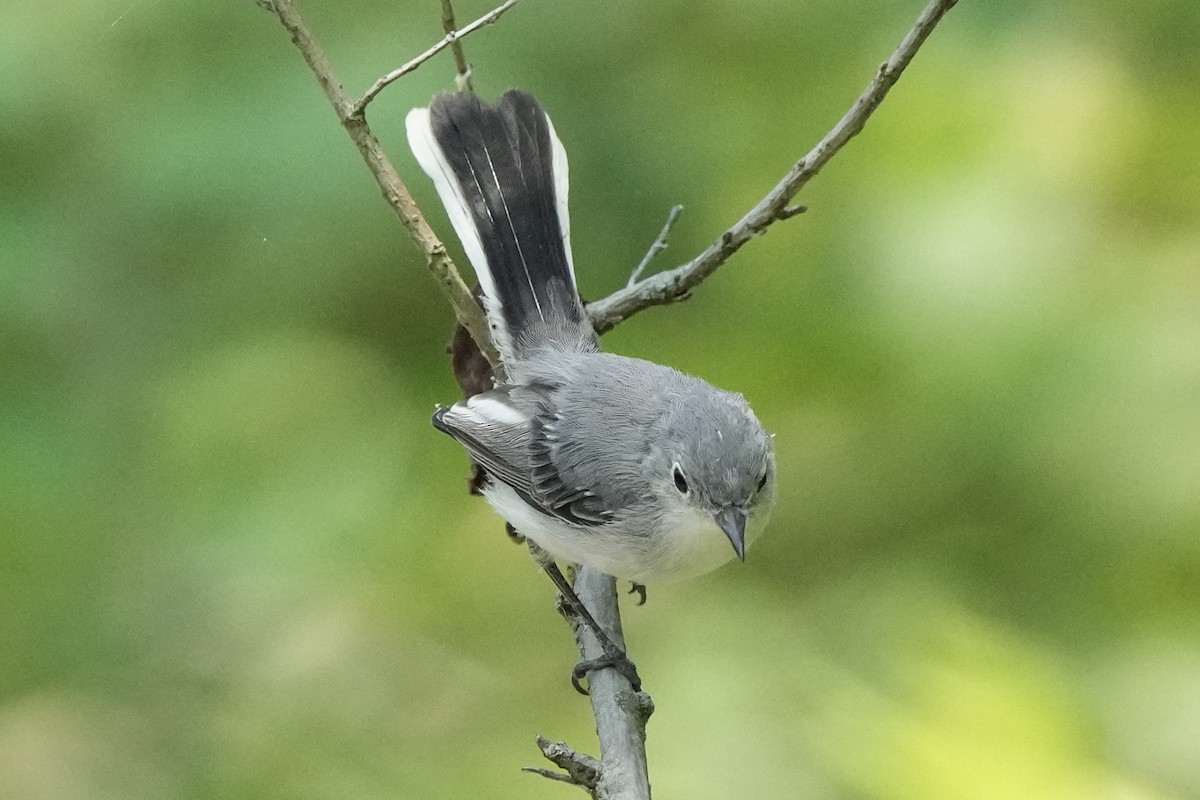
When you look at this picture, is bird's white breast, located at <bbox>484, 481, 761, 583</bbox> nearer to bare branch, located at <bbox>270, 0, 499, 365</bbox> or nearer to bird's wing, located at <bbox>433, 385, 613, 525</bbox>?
bird's wing, located at <bbox>433, 385, 613, 525</bbox>

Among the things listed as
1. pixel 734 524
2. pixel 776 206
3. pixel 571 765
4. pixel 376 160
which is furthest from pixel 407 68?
pixel 571 765

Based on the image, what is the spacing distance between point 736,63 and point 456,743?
159 centimetres

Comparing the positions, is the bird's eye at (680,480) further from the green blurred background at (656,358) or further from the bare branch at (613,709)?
the green blurred background at (656,358)

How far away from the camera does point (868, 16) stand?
8.72ft

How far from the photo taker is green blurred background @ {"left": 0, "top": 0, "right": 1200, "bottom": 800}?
2059 millimetres

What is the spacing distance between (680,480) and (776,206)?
387mm

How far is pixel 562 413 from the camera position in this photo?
170 cm

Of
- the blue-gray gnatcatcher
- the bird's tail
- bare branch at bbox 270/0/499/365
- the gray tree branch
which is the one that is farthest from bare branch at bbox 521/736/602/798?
the bird's tail

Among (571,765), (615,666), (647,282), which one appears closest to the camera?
(571,765)

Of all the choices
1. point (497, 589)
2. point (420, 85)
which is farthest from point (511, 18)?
point (497, 589)

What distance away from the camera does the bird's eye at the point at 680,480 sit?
150cm

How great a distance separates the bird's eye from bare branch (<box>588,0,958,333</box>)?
1.10 feet

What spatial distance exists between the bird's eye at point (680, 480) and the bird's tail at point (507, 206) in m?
0.40

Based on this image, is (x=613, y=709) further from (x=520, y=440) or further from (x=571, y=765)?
(x=520, y=440)
